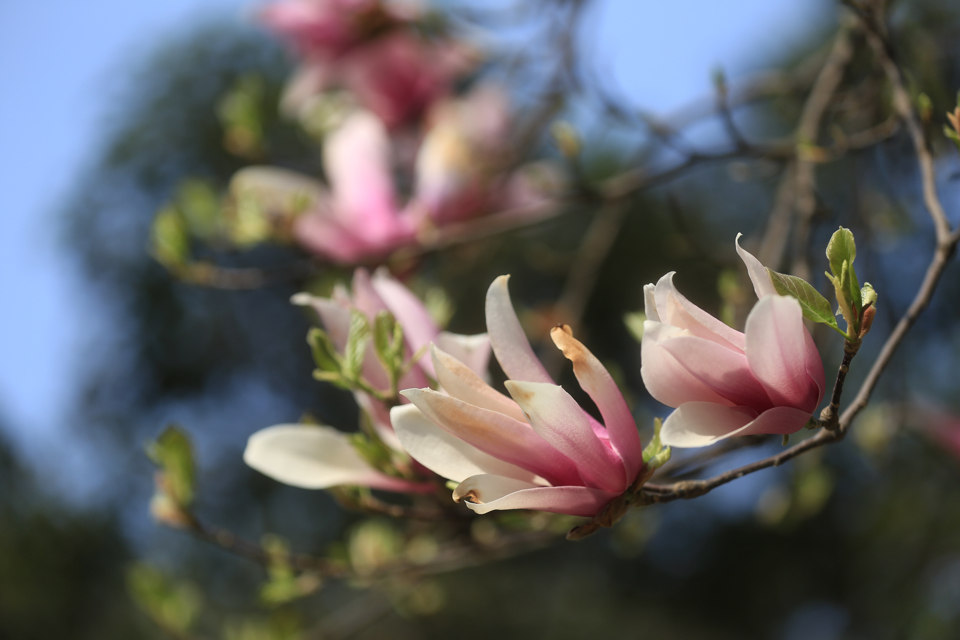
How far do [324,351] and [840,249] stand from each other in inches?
9.9

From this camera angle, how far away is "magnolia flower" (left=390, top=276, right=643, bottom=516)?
28 cm

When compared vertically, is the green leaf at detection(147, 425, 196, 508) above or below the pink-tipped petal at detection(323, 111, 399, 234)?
below

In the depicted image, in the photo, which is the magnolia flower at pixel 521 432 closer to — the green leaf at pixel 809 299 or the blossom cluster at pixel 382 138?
the green leaf at pixel 809 299

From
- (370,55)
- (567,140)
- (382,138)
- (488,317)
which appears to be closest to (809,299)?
(488,317)

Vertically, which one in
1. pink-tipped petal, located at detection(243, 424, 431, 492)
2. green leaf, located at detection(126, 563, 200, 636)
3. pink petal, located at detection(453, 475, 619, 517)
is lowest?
green leaf, located at detection(126, 563, 200, 636)

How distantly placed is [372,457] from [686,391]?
19cm

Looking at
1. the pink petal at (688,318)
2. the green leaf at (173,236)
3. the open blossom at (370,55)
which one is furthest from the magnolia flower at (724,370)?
the open blossom at (370,55)

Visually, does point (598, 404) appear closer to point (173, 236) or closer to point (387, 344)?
point (387, 344)

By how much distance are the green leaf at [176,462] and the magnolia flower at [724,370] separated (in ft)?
1.19

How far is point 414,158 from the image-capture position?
3.76 feet

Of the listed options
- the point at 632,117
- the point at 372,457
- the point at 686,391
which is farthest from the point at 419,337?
the point at 632,117

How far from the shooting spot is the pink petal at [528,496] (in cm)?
27

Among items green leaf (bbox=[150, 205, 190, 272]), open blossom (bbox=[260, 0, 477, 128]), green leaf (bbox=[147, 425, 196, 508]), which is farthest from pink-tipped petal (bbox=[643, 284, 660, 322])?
open blossom (bbox=[260, 0, 477, 128])

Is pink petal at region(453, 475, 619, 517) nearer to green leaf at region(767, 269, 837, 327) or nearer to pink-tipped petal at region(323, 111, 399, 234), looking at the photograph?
green leaf at region(767, 269, 837, 327)
